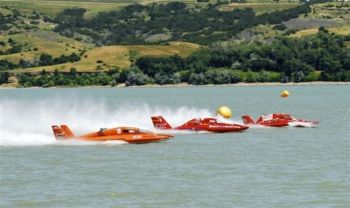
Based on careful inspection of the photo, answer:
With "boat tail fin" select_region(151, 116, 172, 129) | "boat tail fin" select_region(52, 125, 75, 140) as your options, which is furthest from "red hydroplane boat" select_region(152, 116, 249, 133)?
"boat tail fin" select_region(52, 125, 75, 140)

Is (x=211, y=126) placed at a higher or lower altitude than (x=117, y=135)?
lower

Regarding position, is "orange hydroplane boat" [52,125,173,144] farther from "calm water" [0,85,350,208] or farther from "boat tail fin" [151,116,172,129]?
"boat tail fin" [151,116,172,129]

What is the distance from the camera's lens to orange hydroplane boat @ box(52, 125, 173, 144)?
7356cm

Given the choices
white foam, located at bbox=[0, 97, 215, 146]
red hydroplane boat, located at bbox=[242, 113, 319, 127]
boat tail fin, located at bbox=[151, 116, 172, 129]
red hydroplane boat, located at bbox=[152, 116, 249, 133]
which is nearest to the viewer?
white foam, located at bbox=[0, 97, 215, 146]

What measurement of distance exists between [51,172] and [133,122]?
A: 47.6 metres

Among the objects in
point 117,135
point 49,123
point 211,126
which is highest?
point 117,135

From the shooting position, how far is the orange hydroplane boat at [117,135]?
7356 centimetres

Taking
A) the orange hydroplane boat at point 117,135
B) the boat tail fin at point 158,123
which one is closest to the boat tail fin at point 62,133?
the orange hydroplane boat at point 117,135

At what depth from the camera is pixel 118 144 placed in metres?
73.8

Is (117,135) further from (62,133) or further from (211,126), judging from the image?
(211,126)

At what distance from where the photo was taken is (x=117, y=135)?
241 ft

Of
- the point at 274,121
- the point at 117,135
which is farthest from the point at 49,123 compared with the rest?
the point at 117,135

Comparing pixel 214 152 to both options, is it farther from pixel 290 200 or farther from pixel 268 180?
pixel 290 200

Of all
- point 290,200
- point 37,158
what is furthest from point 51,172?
point 290,200
